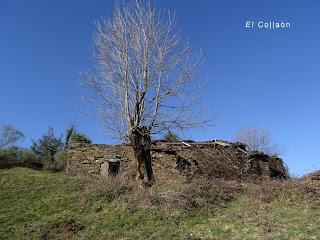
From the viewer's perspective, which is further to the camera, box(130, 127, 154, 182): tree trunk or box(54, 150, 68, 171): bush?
box(54, 150, 68, 171): bush

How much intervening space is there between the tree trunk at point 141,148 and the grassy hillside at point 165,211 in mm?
876

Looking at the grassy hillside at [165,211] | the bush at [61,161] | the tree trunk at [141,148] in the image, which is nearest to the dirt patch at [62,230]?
the grassy hillside at [165,211]

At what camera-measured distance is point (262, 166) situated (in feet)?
78.5

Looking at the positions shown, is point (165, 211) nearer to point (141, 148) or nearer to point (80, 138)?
point (141, 148)

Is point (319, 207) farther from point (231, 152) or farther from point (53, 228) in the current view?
point (231, 152)

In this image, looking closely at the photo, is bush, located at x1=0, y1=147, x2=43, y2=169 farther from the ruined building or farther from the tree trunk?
the tree trunk

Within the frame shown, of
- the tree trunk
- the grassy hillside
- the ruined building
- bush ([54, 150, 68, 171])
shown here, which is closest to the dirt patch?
the grassy hillside

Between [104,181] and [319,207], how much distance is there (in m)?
8.15

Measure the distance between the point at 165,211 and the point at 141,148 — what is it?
4.47 meters

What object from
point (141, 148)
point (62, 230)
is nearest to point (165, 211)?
point (62, 230)

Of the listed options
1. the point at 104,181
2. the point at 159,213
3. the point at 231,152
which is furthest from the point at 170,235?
the point at 231,152

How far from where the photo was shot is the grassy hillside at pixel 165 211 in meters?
11.8

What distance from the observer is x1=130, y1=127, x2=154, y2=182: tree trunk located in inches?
703

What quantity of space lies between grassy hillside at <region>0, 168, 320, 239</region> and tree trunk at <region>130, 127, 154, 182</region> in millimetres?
876
